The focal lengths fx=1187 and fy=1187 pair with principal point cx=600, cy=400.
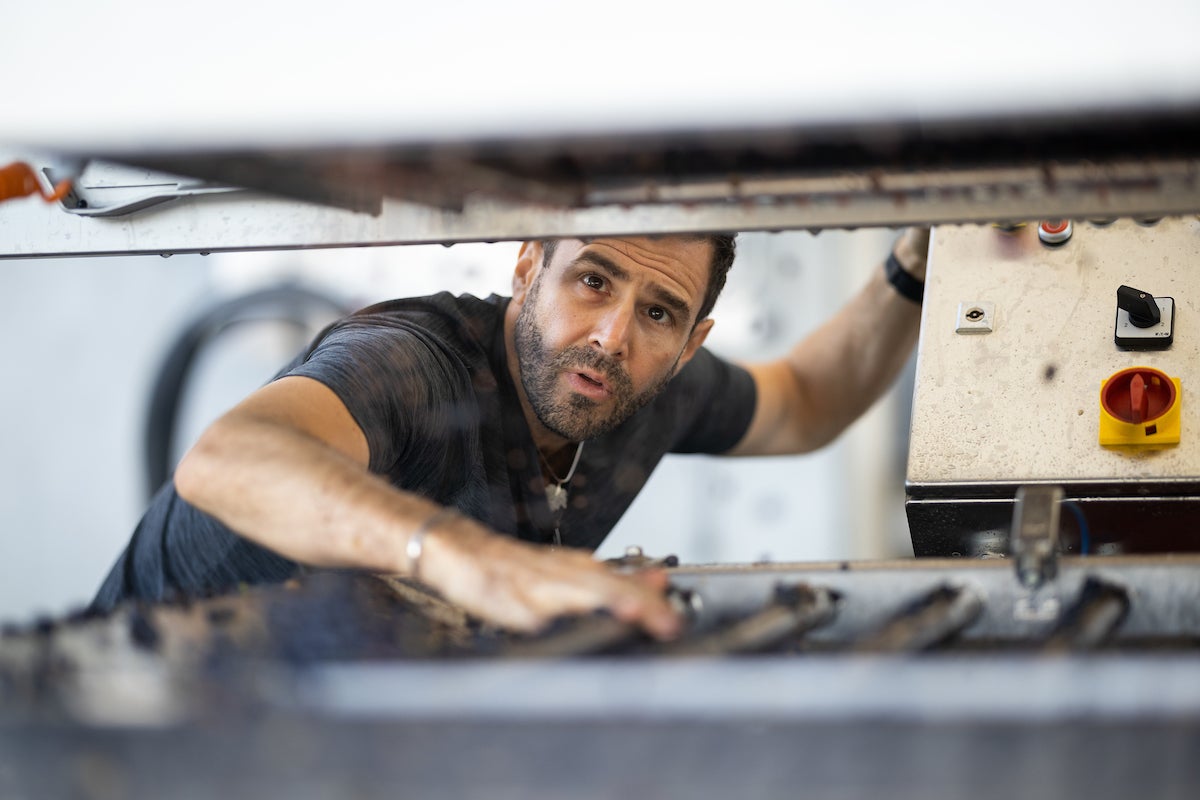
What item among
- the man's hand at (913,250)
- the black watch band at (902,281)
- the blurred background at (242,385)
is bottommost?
the blurred background at (242,385)

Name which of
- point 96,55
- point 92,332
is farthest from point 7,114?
point 92,332

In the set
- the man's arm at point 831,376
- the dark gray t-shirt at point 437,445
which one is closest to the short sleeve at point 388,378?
the dark gray t-shirt at point 437,445

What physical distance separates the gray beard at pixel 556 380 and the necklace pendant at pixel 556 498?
7 centimetres

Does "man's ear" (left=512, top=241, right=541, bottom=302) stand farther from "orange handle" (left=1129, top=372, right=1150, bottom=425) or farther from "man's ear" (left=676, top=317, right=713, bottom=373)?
"orange handle" (left=1129, top=372, right=1150, bottom=425)

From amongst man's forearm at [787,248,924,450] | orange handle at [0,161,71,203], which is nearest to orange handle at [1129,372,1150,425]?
man's forearm at [787,248,924,450]

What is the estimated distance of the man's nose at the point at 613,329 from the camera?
4.61 ft

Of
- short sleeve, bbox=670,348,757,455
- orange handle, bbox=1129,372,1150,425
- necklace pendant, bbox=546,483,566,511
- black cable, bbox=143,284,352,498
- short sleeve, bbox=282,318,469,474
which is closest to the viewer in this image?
short sleeve, bbox=282,318,469,474

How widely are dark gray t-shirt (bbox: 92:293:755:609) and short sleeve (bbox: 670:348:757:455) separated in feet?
0.09

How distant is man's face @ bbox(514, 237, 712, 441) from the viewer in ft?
4.60

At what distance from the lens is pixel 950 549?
129 centimetres

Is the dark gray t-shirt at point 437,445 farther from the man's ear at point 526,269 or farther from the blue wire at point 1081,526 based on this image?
the blue wire at point 1081,526

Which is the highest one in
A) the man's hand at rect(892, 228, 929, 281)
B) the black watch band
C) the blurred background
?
the man's hand at rect(892, 228, 929, 281)

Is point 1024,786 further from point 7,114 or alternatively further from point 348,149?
point 7,114

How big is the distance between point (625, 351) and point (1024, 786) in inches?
38.8
